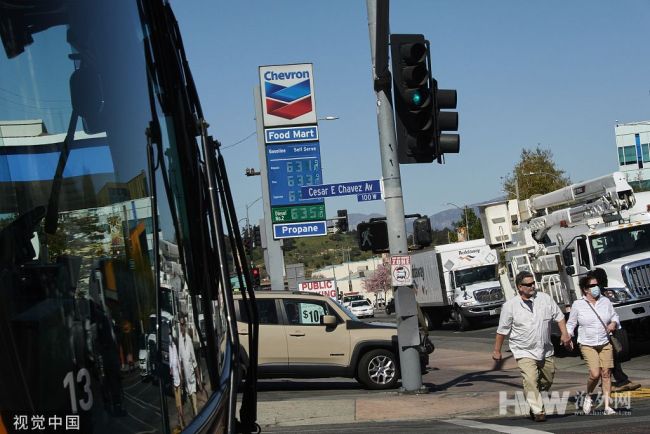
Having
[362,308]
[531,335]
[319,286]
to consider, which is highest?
[319,286]

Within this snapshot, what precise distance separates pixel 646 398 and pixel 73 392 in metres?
12.3

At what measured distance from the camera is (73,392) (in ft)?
5.97

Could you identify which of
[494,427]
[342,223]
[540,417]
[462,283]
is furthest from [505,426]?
[462,283]

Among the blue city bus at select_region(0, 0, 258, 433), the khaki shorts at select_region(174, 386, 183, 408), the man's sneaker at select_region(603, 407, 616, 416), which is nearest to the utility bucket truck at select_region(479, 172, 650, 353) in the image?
the man's sneaker at select_region(603, 407, 616, 416)

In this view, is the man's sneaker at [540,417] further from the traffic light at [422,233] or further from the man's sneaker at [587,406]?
the traffic light at [422,233]

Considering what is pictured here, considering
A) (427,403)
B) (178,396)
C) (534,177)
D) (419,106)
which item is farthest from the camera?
(534,177)

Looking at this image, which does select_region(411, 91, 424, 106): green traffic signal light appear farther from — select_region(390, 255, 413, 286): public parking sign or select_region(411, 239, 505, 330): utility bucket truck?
select_region(411, 239, 505, 330): utility bucket truck

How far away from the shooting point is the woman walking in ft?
38.8

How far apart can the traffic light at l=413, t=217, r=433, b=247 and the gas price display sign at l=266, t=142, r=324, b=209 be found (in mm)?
12043

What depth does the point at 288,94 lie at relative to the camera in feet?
91.1

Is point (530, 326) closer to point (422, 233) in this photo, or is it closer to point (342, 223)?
point (422, 233)

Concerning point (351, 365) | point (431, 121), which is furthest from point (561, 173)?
point (431, 121)

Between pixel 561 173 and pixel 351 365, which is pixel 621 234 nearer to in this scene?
pixel 351 365

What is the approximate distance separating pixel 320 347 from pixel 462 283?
2080cm
